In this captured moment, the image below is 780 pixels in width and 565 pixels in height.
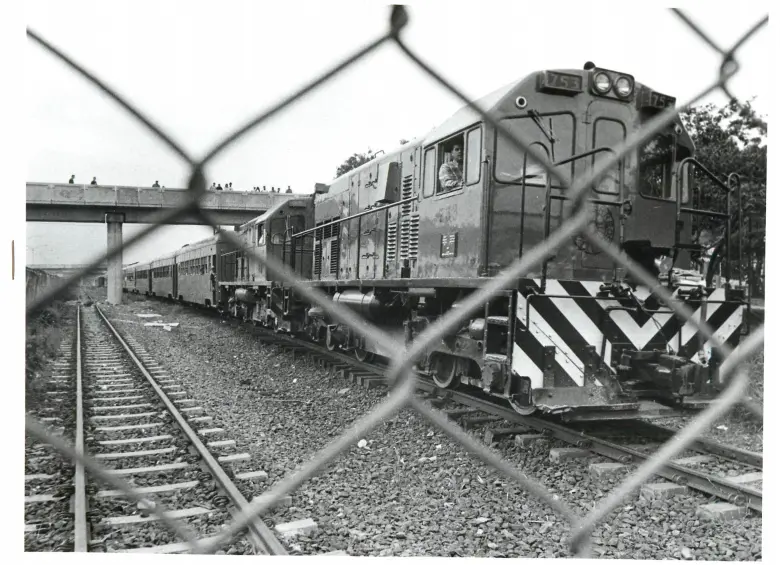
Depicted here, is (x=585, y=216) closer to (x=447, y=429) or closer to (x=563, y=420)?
(x=447, y=429)

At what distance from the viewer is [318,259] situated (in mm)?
8109

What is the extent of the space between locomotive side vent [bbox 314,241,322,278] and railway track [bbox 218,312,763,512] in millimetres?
2983

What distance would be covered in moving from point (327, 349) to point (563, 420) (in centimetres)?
422

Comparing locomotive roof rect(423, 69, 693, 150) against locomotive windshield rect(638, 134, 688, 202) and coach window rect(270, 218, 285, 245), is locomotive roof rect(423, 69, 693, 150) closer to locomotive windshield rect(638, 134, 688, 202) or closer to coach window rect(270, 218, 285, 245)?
locomotive windshield rect(638, 134, 688, 202)

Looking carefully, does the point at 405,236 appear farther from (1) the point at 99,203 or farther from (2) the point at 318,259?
(1) the point at 99,203

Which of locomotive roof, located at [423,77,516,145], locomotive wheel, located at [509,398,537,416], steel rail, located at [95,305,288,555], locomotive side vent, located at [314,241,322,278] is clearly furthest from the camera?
locomotive side vent, located at [314,241,322,278]

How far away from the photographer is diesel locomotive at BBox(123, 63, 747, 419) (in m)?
3.79

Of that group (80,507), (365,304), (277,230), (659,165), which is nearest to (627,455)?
Answer: (659,165)

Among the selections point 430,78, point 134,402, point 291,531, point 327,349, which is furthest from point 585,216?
point 327,349

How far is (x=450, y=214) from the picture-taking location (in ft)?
15.3

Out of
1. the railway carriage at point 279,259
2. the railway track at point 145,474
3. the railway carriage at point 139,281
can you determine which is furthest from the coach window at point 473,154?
the railway carriage at point 139,281

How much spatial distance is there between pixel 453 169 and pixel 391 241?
1.31 metres

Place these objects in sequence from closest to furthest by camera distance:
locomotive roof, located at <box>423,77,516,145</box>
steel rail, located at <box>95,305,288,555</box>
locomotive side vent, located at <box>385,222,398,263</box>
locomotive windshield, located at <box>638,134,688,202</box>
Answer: steel rail, located at <box>95,305,288,555</box>
locomotive roof, located at <box>423,77,516,145</box>
locomotive windshield, located at <box>638,134,688,202</box>
locomotive side vent, located at <box>385,222,398,263</box>

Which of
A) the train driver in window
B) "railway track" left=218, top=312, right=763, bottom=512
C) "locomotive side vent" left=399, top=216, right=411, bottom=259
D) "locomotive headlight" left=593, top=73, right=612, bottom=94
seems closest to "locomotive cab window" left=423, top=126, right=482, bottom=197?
the train driver in window
